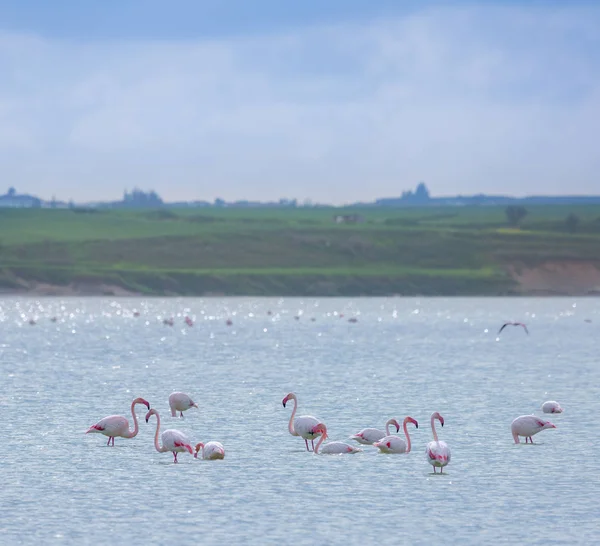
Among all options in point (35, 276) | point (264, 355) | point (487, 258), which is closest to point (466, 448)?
point (264, 355)

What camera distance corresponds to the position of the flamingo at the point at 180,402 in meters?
34.2

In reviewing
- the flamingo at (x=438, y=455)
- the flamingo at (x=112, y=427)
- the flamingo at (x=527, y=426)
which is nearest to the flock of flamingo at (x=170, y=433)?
the flamingo at (x=112, y=427)

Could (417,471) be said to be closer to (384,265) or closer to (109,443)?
(109,443)

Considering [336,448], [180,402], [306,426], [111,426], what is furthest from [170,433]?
[180,402]

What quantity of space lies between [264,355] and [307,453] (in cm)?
3323

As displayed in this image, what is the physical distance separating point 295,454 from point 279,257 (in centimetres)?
14115

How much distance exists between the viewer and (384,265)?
169500mm

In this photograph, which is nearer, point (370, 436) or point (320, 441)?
point (320, 441)

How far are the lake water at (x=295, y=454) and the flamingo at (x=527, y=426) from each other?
31cm

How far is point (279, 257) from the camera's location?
169625mm

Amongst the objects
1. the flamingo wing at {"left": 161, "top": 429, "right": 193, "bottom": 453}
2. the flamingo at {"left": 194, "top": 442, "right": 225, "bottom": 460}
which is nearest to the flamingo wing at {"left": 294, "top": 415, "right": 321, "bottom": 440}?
the flamingo at {"left": 194, "top": 442, "right": 225, "bottom": 460}

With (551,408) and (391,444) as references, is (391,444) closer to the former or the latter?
(391,444)

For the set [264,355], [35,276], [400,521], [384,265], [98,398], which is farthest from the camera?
[384,265]

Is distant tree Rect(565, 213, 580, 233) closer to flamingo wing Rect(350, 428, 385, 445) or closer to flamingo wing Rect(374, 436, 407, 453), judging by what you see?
flamingo wing Rect(350, 428, 385, 445)
